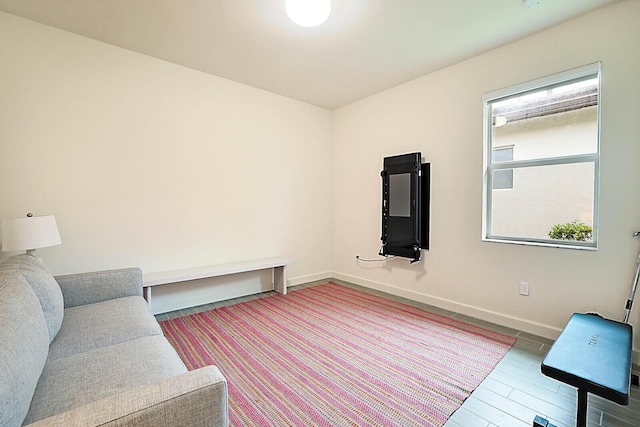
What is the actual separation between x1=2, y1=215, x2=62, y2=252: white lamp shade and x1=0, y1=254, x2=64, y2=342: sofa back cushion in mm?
332

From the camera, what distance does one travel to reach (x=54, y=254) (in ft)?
8.59

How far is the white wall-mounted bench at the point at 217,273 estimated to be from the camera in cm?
285

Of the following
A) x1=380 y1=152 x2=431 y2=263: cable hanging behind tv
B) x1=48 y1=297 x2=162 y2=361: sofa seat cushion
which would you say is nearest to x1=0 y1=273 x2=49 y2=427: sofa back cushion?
x1=48 y1=297 x2=162 y2=361: sofa seat cushion

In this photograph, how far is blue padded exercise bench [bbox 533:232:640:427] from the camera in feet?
4.18

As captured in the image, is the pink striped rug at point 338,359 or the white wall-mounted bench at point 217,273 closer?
the pink striped rug at point 338,359

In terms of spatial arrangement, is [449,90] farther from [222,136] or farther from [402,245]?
[222,136]

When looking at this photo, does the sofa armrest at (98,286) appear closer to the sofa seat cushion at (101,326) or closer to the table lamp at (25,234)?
the sofa seat cushion at (101,326)

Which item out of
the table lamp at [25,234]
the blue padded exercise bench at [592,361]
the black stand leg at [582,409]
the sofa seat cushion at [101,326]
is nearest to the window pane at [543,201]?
the blue padded exercise bench at [592,361]

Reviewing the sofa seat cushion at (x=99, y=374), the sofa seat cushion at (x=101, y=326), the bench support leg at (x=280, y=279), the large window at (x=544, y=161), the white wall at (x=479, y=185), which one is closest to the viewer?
the sofa seat cushion at (x=99, y=374)

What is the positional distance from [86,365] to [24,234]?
1.37m

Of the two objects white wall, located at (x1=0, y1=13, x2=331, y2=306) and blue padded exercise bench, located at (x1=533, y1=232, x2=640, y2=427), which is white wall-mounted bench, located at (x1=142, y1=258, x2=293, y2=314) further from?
blue padded exercise bench, located at (x1=533, y1=232, x2=640, y2=427)

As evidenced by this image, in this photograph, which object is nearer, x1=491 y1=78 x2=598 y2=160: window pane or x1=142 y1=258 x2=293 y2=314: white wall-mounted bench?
x1=491 y1=78 x2=598 y2=160: window pane

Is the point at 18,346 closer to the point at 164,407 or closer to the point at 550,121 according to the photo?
the point at 164,407

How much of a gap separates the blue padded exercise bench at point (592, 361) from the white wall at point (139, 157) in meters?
3.19
